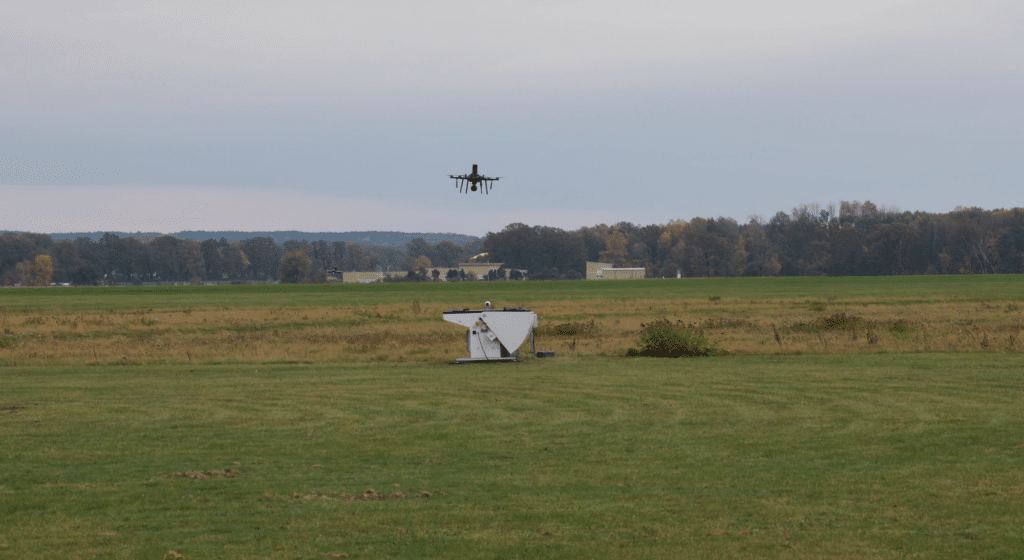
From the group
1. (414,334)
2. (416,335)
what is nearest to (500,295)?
(414,334)

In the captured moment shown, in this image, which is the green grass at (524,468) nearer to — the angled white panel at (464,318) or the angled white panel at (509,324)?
the angled white panel at (509,324)

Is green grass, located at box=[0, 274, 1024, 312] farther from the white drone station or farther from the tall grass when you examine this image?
the white drone station

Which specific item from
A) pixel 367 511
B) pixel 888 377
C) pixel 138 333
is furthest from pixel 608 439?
pixel 138 333

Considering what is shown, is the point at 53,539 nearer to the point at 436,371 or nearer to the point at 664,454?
the point at 664,454

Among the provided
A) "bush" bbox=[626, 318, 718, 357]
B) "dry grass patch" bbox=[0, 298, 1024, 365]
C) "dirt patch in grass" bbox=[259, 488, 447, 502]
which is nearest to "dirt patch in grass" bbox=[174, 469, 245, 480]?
"dirt patch in grass" bbox=[259, 488, 447, 502]

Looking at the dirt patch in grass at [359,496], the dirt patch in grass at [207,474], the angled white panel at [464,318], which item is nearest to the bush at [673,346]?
the angled white panel at [464,318]

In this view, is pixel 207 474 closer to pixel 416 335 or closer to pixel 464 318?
pixel 464 318
